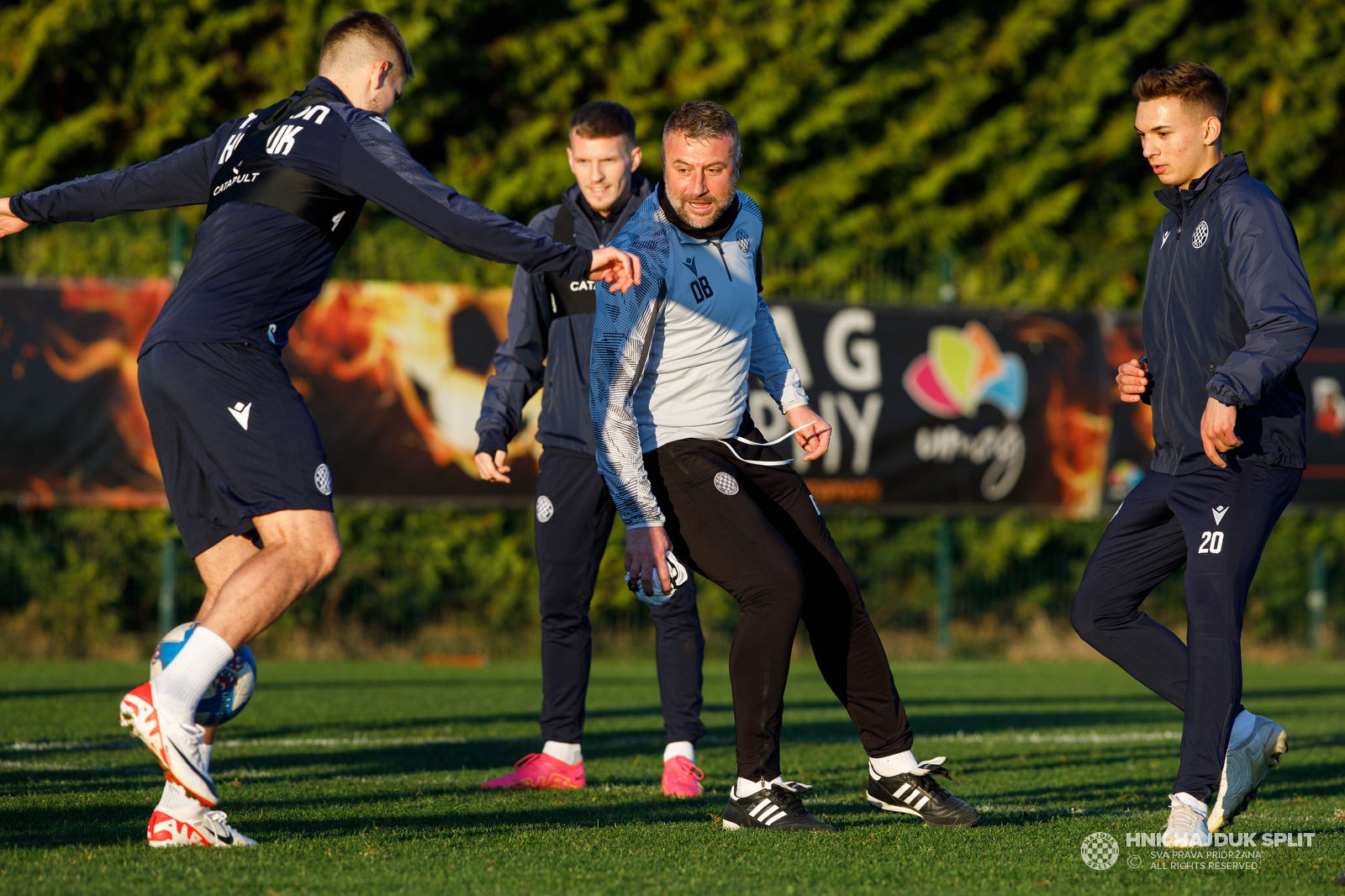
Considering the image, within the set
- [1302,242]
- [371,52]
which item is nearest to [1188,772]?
[371,52]

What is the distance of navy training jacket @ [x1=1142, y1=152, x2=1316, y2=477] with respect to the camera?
404cm

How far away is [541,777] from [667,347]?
1.75 m

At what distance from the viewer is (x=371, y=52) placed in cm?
433

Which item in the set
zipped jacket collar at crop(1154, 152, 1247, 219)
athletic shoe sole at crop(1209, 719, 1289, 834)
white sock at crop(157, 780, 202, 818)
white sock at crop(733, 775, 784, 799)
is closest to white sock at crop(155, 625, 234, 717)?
white sock at crop(157, 780, 202, 818)

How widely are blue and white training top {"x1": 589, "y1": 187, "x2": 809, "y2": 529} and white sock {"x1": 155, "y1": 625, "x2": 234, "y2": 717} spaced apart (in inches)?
47.5

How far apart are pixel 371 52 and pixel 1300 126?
1308 cm

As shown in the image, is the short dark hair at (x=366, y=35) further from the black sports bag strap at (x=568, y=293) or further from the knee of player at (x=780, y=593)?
the knee of player at (x=780, y=593)

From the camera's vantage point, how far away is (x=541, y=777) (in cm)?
523


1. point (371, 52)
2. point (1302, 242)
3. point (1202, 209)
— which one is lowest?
point (1202, 209)

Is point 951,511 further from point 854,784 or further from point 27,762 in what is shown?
point 27,762

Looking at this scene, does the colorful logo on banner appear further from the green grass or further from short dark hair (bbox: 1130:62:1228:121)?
short dark hair (bbox: 1130:62:1228:121)

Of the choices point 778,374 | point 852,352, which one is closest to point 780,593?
point 778,374

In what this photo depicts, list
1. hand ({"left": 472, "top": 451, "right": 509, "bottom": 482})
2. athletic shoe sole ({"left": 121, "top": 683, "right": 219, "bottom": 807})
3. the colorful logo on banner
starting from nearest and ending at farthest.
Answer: athletic shoe sole ({"left": 121, "top": 683, "right": 219, "bottom": 807})
hand ({"left": 472, "top": 451, "right": 509, "bottom": 482})
the colorful logo on banner

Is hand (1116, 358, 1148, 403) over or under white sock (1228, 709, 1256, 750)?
over
